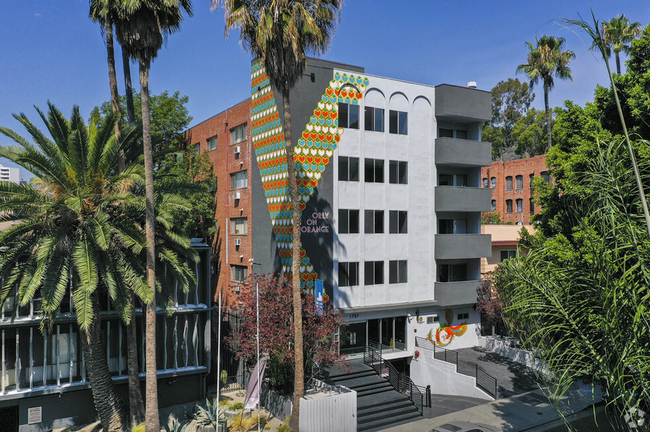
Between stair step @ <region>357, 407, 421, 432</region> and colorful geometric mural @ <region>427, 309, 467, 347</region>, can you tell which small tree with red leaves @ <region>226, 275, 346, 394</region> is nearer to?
stair step @ <region>357, 407, 421, 432</region>

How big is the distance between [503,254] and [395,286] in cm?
1225

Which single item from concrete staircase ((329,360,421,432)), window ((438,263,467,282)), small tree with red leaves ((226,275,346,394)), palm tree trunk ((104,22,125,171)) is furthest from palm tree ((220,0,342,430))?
window ((438,263,467,282))

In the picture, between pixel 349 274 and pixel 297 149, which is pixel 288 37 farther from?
pixel 349 274

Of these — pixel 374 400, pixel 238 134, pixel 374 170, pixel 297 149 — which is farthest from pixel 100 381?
pixel 374 170

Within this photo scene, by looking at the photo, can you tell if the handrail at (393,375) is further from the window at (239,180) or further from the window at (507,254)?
the window at (507,254)

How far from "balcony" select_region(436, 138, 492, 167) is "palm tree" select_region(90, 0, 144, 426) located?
17.7 meters

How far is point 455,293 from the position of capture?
29984 mm

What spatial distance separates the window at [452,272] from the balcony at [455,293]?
89 centimetres

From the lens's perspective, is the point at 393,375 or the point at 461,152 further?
the point at 461,152

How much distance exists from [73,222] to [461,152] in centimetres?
2171

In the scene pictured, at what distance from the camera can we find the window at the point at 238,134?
29.6 m

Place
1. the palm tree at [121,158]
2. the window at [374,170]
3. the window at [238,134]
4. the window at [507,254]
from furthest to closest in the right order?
the window at [507,254]
the window at [238,134]
the window at [374,170]
the palm tree at [121,158]

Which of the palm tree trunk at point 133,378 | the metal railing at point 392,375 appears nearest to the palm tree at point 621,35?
the metal railing at point 392,375

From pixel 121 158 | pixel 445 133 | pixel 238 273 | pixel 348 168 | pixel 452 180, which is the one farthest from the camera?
pixel 452 180
